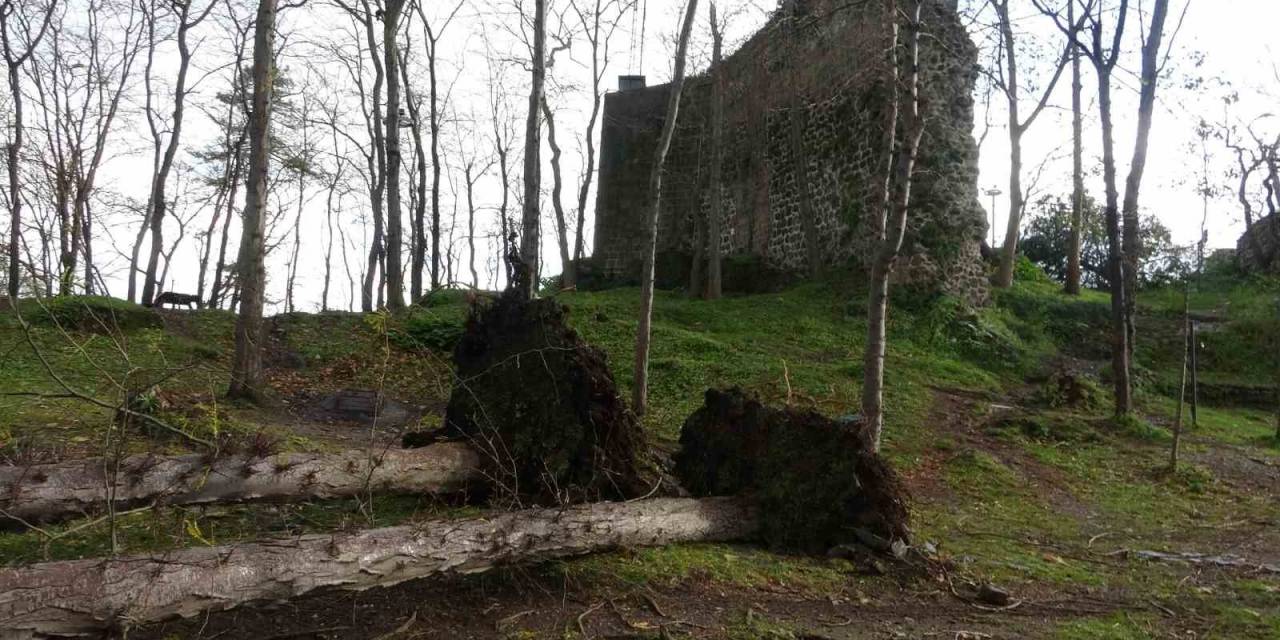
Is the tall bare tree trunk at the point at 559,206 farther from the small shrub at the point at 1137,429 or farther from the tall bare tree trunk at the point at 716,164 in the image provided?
the small shrub at the point at 1137,429

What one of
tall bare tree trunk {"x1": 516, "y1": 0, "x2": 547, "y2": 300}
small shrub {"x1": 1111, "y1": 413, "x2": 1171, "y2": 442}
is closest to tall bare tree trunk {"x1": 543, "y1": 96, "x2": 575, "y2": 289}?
tall bare tree trunk {"x1": 516, "y1": 0, "x2": 547, "y2": 300}

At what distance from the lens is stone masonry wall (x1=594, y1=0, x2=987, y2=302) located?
16.0 metres

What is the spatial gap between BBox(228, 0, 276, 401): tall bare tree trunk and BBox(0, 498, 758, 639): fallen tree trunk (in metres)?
6.07

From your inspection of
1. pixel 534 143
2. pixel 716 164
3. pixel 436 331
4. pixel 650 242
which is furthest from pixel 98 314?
pixel 716 164

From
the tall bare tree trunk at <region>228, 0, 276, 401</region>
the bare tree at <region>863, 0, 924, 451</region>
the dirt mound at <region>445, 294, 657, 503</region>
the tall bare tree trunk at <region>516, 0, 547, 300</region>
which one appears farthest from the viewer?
the tall bare tree trunk at <region>516, 0, 547, 300</region>

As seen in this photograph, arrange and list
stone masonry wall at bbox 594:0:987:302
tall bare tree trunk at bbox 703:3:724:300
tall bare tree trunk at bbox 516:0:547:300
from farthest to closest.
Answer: tall bare tree trunk at bbox 703:3:724:300
stone masonry wall at bbox 594:0:987:302
tall bare tree trunk at bbox 516:0:547:300

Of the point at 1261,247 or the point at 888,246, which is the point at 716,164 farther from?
the point at 1261,247

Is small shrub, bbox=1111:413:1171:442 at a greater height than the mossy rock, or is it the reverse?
the mossy rock

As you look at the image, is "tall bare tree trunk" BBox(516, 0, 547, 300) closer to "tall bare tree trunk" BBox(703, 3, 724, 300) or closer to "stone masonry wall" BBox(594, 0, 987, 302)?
"stone masonry wall" BBox(594, 0, 987, 302)

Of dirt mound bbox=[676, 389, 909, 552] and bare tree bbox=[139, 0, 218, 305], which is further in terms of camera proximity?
bare tree bbox=[139, 0, 218, 305]

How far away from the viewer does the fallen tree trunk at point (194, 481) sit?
15.9 ft

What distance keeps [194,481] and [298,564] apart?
5.30 ft

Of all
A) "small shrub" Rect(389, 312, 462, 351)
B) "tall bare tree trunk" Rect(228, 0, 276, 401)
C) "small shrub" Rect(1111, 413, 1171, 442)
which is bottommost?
"small shrub" Rect(1111, 413, 1171, 442)

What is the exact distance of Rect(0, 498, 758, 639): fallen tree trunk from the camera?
329cm
